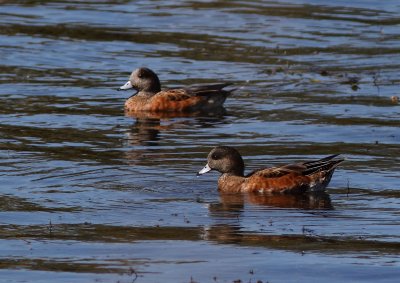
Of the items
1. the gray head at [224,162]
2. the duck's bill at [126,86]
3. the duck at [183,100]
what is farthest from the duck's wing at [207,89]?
the gray head at [224,162]

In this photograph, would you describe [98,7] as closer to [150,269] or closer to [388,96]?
[388,96]

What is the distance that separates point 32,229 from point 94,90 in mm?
9114

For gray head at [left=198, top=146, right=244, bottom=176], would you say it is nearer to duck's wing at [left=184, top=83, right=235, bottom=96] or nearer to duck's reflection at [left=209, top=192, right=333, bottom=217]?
duck's reflection at [left=209, top=192, right=333, bottom=217]

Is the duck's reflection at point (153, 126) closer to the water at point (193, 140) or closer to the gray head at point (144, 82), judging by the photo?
the water at point (193, 140)

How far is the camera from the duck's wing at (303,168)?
531 inches

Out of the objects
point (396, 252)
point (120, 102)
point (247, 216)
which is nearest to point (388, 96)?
point (120, 102)

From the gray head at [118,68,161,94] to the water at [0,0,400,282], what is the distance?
16.4 inches

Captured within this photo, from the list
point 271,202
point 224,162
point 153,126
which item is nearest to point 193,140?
point 153,126

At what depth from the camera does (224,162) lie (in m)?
13.8

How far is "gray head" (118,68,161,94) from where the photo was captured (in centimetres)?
2016

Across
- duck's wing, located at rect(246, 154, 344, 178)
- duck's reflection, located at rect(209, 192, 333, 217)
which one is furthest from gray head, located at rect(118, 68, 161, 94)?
duck's reflection, located at rect(209, 192, 333, 217)

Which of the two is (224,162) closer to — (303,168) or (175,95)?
(303,168)

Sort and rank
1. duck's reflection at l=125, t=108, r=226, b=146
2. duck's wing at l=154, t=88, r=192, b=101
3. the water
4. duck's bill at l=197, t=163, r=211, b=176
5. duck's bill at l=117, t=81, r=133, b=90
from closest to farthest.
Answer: the water → duck's bill at l=197, t=163, r=211, b=176 → duck's reflection at l=125, t=108, r=226, b=146 → duck's wing at l=154, t=88, r=192, b=101 → duck's bill at l=117, t=81, r=133, b=90

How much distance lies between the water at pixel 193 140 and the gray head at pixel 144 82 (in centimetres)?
42
